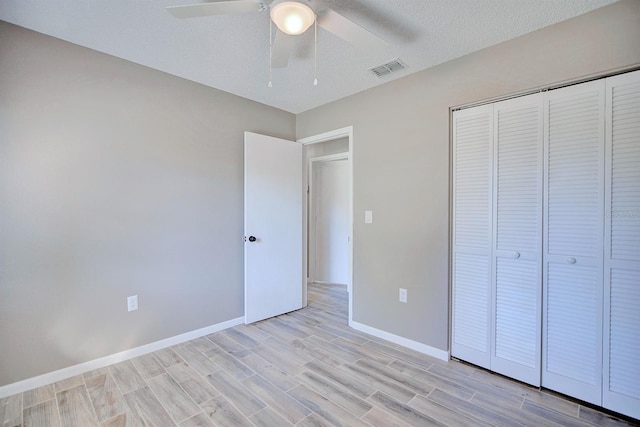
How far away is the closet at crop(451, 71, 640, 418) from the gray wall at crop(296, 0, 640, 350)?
0.11 meters

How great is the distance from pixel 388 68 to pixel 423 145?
2.37 feet

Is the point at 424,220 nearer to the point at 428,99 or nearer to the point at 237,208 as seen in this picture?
the point at 428,99

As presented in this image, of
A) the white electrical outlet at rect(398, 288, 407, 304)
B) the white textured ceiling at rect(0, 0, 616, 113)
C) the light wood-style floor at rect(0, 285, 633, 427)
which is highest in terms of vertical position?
the white textured ceiling at rect(0, 0, 616, 113)

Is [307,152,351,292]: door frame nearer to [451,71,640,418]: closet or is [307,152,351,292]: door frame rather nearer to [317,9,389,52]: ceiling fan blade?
[451,71,640,418]: closet

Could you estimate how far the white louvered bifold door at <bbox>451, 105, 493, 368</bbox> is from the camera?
6.97 ft

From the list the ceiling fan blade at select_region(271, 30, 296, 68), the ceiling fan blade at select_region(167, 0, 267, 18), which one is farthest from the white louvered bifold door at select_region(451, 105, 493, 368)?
the ceiling fan blade at select_region(167, 0, 267, 18)

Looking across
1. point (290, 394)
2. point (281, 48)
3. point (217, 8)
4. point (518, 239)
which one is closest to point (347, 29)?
point (281, 48)

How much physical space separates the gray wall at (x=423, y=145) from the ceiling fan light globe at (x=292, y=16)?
1.39 m

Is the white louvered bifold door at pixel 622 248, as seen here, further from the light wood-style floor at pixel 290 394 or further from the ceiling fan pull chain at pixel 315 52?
the ceiling fan pull chain at pixel 315 52

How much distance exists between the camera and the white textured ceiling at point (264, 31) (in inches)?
65.5

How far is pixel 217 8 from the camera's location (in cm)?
132

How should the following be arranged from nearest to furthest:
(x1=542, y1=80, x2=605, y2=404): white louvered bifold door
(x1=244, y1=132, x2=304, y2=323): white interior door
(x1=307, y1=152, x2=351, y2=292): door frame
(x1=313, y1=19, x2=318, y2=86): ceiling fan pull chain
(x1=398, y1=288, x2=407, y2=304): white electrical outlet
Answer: (x1=542, y1=80, x2=605, y2=404): white louvered bifold door, (x1=313, y1=19, x2=318, y2=86): ceiling fan pull chain, (x1=398, y1=288, x2=407, y2=304): white electrical outlet, (x1=244, y1=132, x2=304, y2=323): white interior door, (x1=307, y1=152, x2=351, y2=292): door frame

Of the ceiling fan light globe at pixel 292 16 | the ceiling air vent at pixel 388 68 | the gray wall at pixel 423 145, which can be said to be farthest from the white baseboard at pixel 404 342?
the ceiling fan light globe at pixel 292 16

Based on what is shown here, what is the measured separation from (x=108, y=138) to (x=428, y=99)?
2.64 metres
